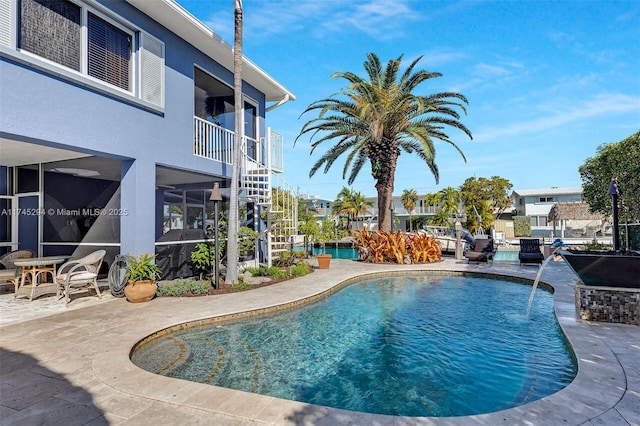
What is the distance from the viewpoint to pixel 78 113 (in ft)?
20.1

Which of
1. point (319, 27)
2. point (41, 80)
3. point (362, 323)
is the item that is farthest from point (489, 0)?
point (41, 80)

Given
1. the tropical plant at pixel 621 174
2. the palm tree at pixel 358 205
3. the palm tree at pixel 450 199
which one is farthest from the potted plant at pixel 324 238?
the palm tree at pixel 358 205

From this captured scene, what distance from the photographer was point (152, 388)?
10.2 feet

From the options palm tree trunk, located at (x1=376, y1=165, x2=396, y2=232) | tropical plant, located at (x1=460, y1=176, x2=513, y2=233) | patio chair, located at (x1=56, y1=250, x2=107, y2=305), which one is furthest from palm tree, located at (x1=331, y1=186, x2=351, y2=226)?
patio chair, located at (x1=56, y1=250, x2=107, y2=305)

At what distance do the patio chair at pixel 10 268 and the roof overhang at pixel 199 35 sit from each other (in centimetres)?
647

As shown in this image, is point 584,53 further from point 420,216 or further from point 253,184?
point 420,216

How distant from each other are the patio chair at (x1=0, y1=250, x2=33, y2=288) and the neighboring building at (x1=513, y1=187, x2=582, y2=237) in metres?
40.5

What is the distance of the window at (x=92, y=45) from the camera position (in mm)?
5602

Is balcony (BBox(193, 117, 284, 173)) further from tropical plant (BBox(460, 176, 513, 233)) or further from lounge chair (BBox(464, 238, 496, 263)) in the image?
tropical plant (BBox(460, 176, 513, 233))

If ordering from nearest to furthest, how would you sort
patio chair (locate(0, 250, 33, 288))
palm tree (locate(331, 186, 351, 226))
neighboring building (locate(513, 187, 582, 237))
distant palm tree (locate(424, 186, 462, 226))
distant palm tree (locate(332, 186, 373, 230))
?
patio chair (locate(0, 250, 33, 288)), distant palm tree (locate(424, 186, 462, 226)), neighboring building (locate(513, 187, 582, 237)), distant palm tree (locate(332, 186, 373, 230)), palm tree (locate(331, 186, 351, 226))

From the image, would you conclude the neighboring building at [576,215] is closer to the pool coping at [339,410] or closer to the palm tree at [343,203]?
the palm tree at [343,203]

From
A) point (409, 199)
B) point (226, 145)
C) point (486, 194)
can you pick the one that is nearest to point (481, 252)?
point (226, 145)

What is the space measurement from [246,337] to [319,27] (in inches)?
383

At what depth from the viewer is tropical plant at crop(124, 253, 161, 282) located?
6.82 metres
